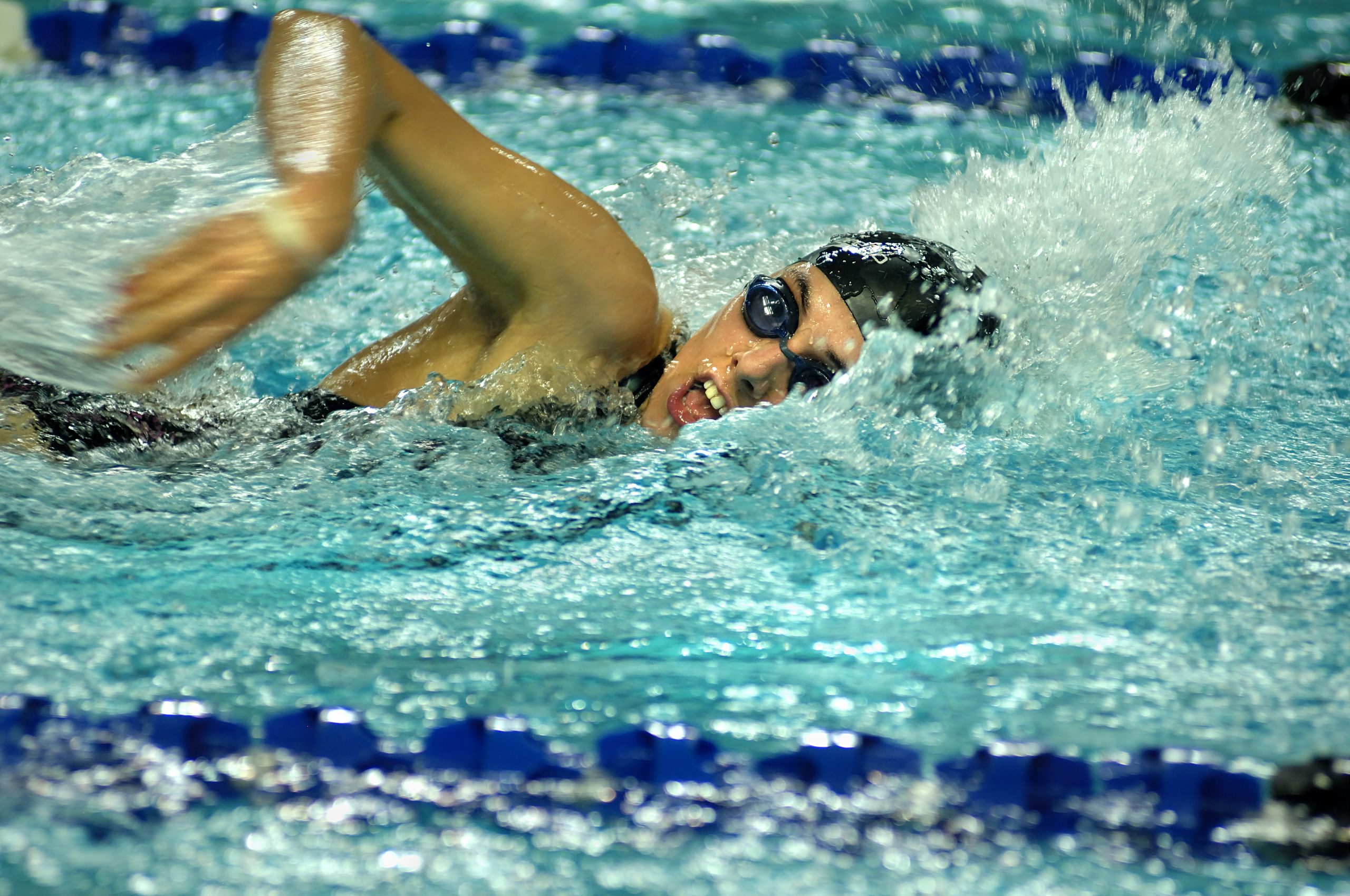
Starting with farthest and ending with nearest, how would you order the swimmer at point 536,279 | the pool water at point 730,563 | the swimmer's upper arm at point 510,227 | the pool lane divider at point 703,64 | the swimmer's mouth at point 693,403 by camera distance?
the pool lane divider at point 703,64
the swimmer's mouth at point 693,403
the swimmer's upper arm at point 510,227
the swimmer at point 536,279
the pool water at point 730,563

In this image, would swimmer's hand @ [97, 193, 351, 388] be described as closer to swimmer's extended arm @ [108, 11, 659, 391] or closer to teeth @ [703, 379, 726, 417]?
swimmer's extended arm @ [108, 11, 659, 391]

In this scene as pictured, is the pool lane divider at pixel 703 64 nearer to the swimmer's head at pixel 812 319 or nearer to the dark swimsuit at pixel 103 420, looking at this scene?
the swimmer's head at pixel 812 319

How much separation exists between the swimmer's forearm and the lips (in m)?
0.63

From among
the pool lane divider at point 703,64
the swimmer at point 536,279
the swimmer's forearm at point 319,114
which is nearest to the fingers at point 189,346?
the swimmer's forearm at point 319,114

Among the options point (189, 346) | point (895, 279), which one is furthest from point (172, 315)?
point (895, 279)

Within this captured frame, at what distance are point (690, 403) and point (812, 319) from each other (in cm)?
24

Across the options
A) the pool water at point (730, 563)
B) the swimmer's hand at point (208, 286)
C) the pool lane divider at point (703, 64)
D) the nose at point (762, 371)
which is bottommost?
the pool water at point (730, 563)

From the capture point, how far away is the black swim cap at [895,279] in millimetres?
1836

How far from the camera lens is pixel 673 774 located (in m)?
1.31

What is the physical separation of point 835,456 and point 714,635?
525mm

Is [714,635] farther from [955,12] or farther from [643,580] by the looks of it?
[955,12]

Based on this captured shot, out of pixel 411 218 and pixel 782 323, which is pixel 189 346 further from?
pixel 782 323

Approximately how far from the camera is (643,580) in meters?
1.63

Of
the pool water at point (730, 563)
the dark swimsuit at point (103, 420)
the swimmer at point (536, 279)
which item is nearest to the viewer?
the pool water at point (730, 563)
